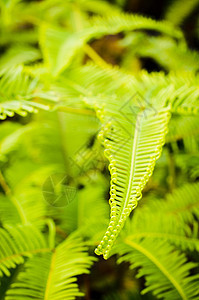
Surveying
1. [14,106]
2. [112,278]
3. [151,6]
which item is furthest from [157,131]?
[151,6]

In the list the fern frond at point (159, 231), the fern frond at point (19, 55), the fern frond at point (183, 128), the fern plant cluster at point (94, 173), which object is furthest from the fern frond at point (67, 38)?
the fern frond at point (159, 231)

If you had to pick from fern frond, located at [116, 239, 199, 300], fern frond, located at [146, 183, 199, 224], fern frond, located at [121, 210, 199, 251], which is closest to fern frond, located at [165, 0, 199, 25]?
fern frond, located at [146, 183, 199, 224]

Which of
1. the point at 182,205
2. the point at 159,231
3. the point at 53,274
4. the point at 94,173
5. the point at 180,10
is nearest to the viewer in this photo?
the point at 53,274

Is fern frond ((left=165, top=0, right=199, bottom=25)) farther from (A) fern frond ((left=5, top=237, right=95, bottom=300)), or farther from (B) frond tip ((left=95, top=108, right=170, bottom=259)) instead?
(A) fern frond ((left=5, top=237, right=95, bottom=300))

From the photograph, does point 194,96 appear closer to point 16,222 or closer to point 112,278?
point 16,222

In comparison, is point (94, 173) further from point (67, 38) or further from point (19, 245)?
point (67, 38)

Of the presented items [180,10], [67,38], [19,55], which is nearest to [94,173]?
[67,38]

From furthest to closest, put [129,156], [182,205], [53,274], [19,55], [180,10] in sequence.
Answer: [180,10]
[19,55]
[182,205]
[53,274]
[129,156]
